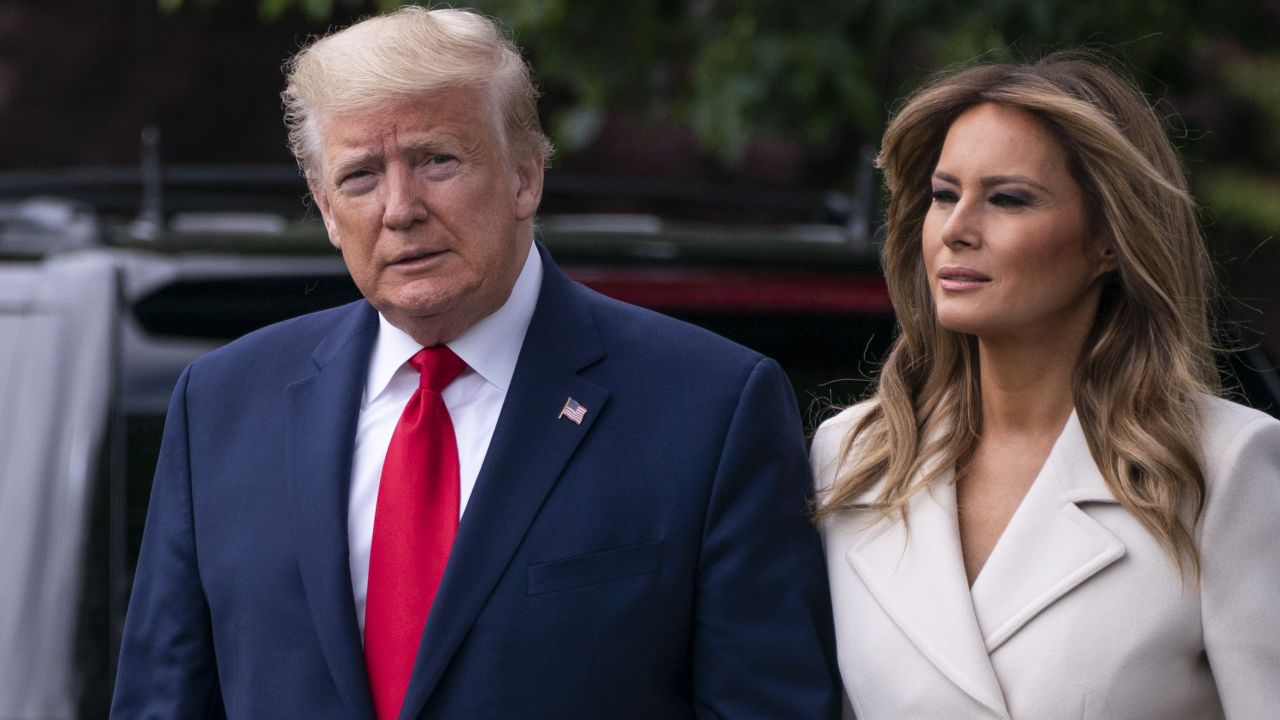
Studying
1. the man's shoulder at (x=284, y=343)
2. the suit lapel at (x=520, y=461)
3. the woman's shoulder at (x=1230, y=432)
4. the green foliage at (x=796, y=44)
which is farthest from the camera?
the green foliage at (x=796, y=44)

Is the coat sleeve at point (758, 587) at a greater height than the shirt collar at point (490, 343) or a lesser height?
lesser

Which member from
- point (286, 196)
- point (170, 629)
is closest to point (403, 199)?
point (170, 629)

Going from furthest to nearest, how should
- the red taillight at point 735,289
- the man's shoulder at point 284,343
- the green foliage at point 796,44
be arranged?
1. the green foliage at point 796,44
2. the red taillight at point 735,289
3. the man's shoulder at point 284,343

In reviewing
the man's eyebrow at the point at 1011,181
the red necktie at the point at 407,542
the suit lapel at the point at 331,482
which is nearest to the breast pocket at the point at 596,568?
the red necktie at the point at 407,542

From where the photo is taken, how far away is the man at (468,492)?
250 centimetres

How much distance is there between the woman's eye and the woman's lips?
10 centimetres

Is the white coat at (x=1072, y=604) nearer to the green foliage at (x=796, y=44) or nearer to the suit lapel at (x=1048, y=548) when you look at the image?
the suit lapel at (x=1048, y=548)

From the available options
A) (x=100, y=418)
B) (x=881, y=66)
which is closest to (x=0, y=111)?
(x=881, y=66)

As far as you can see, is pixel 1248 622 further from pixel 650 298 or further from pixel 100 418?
pixel 100 418

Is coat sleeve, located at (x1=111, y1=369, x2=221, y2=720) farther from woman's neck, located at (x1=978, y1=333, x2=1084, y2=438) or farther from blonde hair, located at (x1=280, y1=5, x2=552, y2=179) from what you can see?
woman's neck, located at (x1=978, y1=333, x2=1084, y2=438)

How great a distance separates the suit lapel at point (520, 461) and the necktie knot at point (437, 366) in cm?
9

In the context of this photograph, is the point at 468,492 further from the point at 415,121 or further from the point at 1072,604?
the point at 1072,604

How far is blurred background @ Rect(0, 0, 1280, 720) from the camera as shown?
9.92 ft

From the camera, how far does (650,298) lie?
3389 mm
